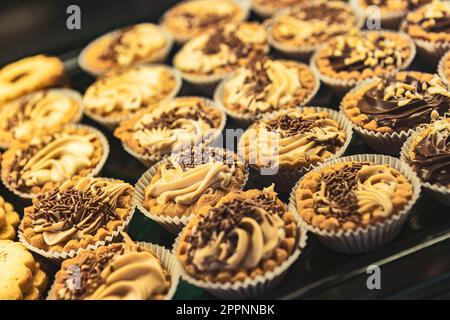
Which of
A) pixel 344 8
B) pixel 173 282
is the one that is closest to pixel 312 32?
pixel 344 8

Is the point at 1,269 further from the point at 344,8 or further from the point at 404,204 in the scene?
the point at 344,8

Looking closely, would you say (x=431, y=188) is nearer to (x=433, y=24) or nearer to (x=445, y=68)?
(x=445, y=68)

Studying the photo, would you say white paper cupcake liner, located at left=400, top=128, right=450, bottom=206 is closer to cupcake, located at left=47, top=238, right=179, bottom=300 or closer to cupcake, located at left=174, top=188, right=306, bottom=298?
cupcake, located at left=174, top=188, right=306, bottom=298

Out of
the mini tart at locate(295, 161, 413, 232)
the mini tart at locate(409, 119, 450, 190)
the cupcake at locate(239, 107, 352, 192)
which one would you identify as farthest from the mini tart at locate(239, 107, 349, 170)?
the mini tart at locate(409, 119, 450, 190)

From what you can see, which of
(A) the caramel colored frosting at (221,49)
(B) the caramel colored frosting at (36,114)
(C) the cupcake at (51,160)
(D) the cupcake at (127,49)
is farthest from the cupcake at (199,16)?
(C) the cupcake at (51,160)

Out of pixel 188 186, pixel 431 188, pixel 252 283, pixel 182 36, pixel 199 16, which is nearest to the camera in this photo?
pixel 252 283

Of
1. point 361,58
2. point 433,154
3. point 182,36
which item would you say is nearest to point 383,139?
point 433,154

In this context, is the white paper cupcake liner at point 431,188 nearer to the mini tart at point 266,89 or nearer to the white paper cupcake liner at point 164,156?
the mini tart at point 266,89
